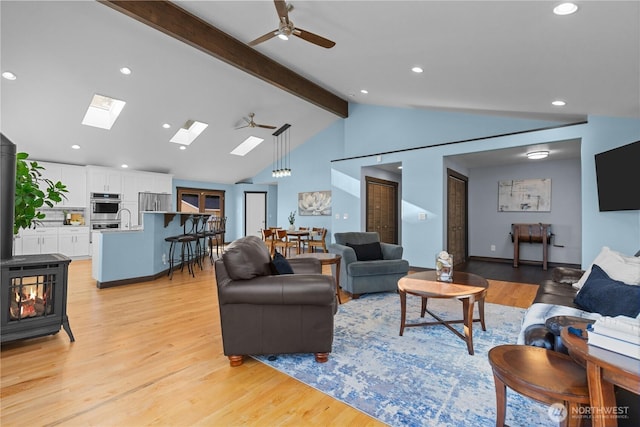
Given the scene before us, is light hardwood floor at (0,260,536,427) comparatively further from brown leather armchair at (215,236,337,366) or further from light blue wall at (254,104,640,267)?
light blue wall at (254,104,640,267)

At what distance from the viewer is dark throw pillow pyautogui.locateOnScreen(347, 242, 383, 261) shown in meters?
4.28


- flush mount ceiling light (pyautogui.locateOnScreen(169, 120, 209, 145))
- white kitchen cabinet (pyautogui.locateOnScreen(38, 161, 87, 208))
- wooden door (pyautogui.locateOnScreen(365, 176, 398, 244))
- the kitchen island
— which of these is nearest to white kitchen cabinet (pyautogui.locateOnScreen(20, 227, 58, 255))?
white kitchen cabinet (pyautogui.locateOnScreen(38, 161, 87, 208))

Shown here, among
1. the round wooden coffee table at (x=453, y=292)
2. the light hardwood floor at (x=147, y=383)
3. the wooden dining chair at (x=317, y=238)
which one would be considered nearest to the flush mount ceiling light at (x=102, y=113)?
the light hardwood floor at (x=147, y=383)

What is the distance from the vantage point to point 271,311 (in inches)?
87.0

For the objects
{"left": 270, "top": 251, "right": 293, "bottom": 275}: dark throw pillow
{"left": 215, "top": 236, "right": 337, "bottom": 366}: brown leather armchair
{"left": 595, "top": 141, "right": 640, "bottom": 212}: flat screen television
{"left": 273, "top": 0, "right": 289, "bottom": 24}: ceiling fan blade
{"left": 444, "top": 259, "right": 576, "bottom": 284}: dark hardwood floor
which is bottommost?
{"left": 444, "top": 259, "right": 576, "bottom": 284}: dark hardwood floor

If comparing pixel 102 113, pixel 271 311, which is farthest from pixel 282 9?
pixel 102 113

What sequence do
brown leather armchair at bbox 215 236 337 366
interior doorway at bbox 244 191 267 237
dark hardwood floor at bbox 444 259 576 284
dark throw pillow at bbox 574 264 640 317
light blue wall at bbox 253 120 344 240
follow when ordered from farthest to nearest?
interior doorway at bbox 244 191 267 237 → light blue wall at bbox 253 120 344 240 → dark hardwood floor at bbox 444 259 576 284 → brown leather armchair at bbox 215 236 337 366 → dark throw pillow at bbox 574 264 640 317

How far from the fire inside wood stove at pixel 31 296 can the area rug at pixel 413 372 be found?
192 centimetres

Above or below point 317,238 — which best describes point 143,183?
above

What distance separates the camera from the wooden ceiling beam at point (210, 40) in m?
3.59

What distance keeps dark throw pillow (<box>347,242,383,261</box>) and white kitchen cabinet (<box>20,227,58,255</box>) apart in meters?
6.99

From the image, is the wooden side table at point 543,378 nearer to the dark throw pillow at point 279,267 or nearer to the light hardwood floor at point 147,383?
the light hardwood floor at point 147,383

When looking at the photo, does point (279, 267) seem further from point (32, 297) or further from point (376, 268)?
point (32, 297)

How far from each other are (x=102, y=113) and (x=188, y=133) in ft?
5.91
